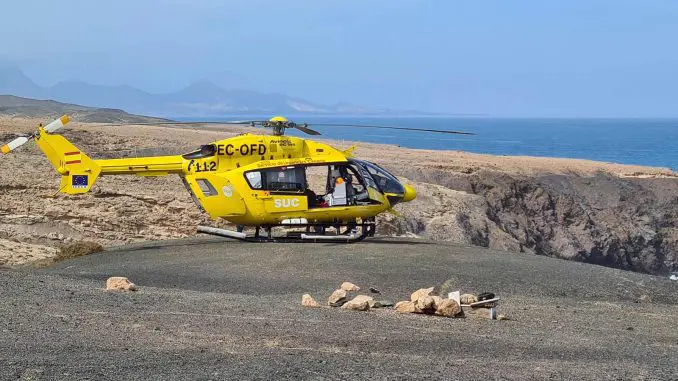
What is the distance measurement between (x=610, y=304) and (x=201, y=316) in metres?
7.21

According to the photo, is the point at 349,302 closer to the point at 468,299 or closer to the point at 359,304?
the point at 359,304

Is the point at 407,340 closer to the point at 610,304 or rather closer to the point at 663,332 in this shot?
the point at 663,332

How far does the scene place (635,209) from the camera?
34656 millimetres

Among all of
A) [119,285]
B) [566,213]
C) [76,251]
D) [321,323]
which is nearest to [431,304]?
[321,323]

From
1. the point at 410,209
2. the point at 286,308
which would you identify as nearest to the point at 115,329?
the point at 286,308

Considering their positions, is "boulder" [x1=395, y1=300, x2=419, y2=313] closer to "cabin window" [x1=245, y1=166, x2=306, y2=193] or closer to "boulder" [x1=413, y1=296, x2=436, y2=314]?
"boulder" [x1=413, y1=296, x2=436, y2=314]

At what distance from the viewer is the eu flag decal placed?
67.5 ft

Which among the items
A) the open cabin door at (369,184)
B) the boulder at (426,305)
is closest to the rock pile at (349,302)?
the boulder at (426,305)

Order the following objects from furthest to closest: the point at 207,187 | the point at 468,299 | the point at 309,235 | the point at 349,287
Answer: the point at 309,235 < the point at 207,187 < the point at 349,287 < the point at 468,299

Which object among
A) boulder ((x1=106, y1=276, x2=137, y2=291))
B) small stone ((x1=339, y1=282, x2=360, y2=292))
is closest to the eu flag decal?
boulder ((x1=106, y1=276, x2=137, y2=291))

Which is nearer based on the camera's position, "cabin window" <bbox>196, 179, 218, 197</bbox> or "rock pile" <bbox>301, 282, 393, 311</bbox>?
"rock pile" <bbox>301, 282, 393, 311</bbox>

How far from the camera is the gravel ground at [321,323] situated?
8891mm

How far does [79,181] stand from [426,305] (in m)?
10.9

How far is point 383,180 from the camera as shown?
21516 mm
